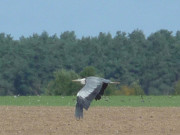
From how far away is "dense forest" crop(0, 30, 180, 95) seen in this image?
209ft

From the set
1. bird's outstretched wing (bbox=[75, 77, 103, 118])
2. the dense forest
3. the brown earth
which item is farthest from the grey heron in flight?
the dense forest

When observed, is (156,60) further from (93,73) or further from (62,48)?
(93,73)

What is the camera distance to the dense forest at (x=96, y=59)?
6384 cm

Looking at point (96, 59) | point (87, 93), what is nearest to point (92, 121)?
point (87, 93)

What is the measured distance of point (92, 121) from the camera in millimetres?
17156

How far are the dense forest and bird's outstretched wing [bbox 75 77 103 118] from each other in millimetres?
48390

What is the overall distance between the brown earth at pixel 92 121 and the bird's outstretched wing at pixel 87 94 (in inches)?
89.1

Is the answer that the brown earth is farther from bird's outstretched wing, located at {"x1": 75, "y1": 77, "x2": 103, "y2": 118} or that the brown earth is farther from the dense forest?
the dense forest

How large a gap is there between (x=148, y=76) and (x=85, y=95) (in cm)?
5429

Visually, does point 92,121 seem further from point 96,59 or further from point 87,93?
point 96,59

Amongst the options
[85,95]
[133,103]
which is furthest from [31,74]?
[85,95]

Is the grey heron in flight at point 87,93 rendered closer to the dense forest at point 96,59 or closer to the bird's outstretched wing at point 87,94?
the bird's outstretched wing at point 87,94

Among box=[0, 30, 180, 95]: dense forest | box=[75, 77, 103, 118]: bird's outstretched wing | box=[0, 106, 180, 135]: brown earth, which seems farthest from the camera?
box=[0, 30, 180, 95]: dense forest

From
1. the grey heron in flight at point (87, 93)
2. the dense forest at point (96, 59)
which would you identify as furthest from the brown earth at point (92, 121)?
the dense forest at point (96, 59)
